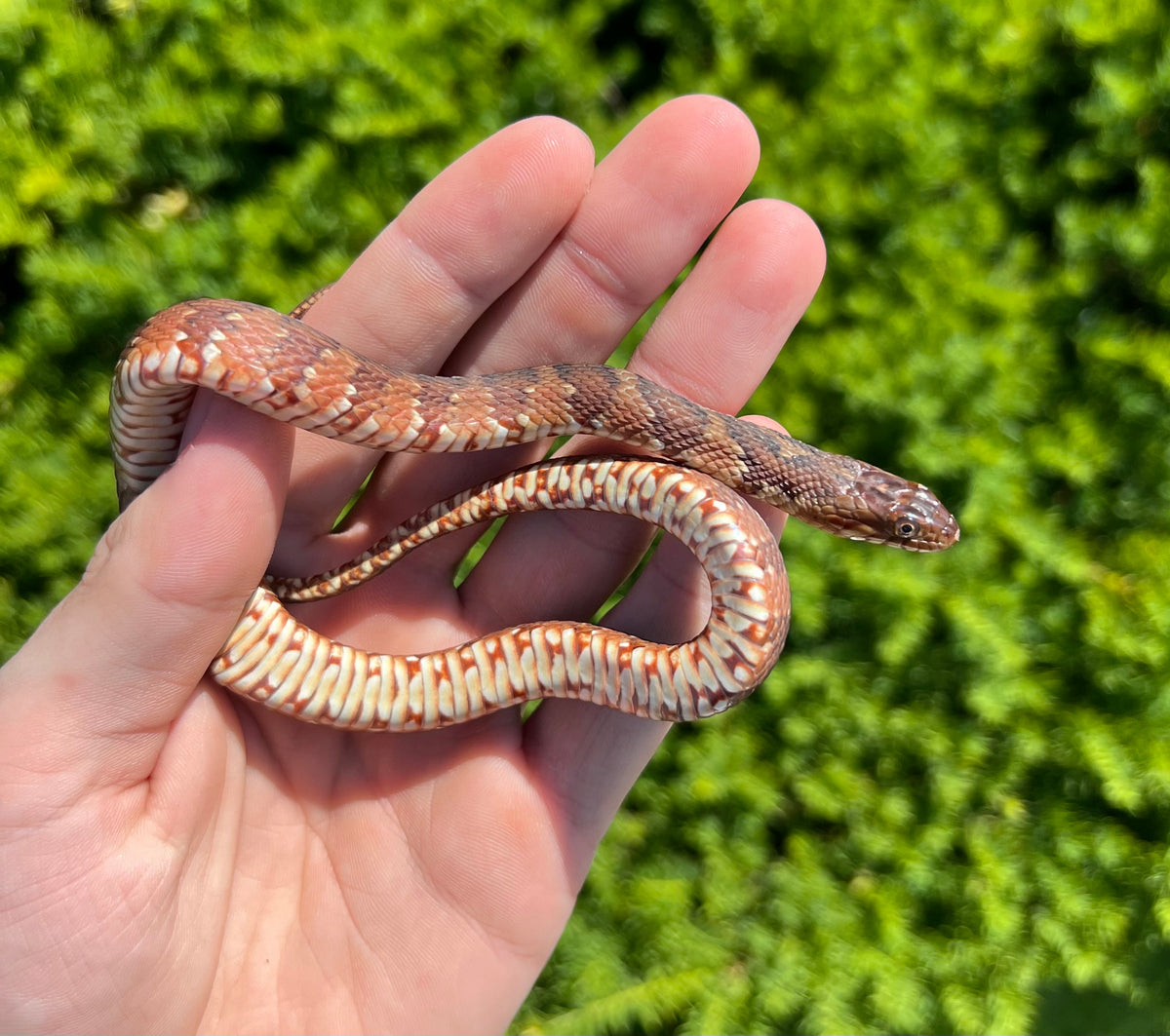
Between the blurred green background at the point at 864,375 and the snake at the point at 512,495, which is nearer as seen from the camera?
the snake at the point at 512,495

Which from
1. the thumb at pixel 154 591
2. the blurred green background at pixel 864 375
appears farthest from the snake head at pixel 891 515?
the thumb at pixel 154 591

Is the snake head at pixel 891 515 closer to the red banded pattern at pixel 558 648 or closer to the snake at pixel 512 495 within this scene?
the snake at pixel 512 495

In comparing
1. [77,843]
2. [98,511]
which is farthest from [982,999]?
[98,511]

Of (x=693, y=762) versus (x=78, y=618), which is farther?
(x=693, y=762)

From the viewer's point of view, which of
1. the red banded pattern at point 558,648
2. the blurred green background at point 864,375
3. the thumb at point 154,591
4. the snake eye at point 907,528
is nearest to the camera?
the thumb at point 154,591

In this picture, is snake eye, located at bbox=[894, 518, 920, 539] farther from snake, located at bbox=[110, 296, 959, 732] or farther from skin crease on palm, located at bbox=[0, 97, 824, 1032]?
skin crease on palm, located at bbox=[0, 97, 824, 1032]

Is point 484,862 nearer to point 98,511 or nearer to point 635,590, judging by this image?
point 635,590

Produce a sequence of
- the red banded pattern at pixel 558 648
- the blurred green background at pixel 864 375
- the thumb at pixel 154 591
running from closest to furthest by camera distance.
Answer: the thumb at pixel 154 591
the red banded pattern at pixel 558 648
the blurred green background at pixel 864 375
